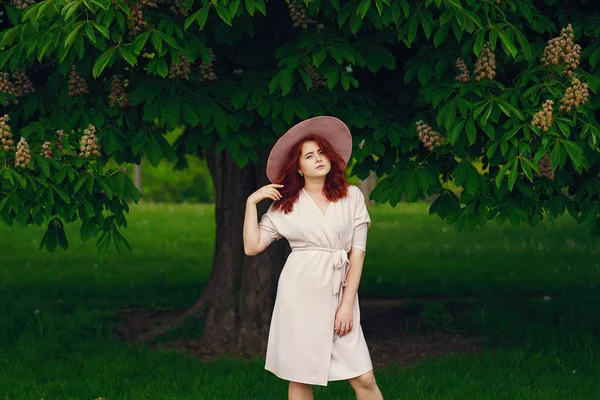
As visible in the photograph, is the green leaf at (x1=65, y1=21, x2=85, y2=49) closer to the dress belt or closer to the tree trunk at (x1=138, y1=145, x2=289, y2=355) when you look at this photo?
the dress belt

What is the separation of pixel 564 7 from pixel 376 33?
1343 millimetres

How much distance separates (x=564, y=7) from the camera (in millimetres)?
6285

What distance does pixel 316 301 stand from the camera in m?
4.54

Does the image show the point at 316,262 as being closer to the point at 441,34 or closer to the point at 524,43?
the point at 441,34

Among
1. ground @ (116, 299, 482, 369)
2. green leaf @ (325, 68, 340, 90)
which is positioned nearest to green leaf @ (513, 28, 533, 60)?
green leaf @ (325, 68, 340, 90)

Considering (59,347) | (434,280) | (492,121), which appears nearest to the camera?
(492,121)

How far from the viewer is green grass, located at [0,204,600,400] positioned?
652 centimetres

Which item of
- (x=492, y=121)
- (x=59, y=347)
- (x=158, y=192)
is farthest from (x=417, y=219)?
(x=158, y=192)

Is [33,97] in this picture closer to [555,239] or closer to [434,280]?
[434,280]

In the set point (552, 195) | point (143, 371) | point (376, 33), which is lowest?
point (143, 371)

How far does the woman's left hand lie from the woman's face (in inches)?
26.4

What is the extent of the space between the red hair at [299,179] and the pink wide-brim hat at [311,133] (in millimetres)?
31

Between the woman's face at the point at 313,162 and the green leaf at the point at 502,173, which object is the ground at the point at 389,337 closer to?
the green leaf at the point at 502,173

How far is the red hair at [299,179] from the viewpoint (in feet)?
15.3
